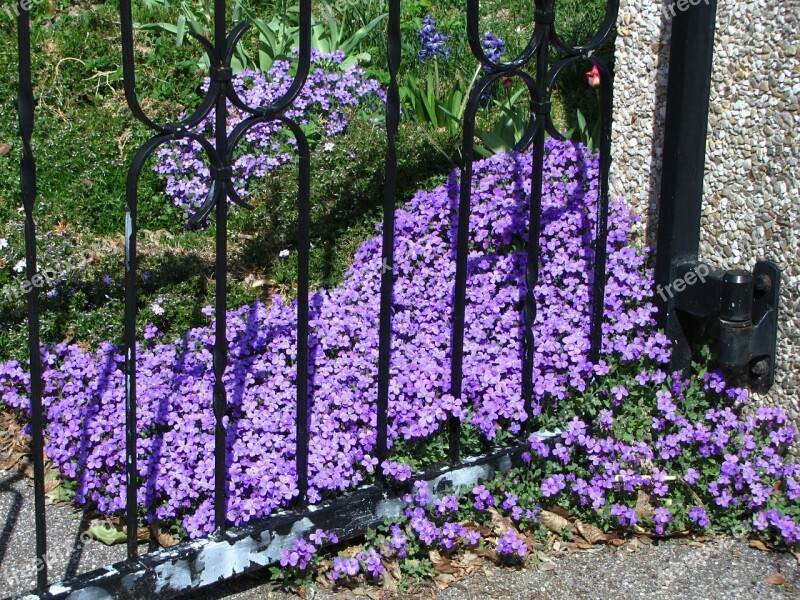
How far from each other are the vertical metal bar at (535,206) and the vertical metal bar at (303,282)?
717mm

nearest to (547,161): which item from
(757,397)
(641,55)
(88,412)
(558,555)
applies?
(641,55)

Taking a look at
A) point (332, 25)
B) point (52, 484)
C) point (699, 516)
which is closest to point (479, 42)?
point (699, 516)

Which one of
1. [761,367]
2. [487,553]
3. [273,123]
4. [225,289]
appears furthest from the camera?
[273,123]

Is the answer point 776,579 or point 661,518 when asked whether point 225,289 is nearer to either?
point 661,518

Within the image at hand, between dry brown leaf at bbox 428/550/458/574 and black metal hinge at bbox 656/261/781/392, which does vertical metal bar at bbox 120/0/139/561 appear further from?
black metal hinge at bbox 656/261/781/392

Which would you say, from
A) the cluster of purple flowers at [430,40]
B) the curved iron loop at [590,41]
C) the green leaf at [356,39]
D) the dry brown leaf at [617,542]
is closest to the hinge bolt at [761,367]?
the dry brown leaf at [617,542]

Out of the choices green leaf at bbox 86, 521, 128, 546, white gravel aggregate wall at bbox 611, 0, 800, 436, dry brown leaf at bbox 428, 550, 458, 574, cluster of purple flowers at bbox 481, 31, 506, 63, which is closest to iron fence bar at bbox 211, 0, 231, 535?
green leaf at bbox 86, 521, 128, 546

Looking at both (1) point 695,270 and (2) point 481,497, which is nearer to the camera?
(2) point 481,497

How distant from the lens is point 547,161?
3.96 meters

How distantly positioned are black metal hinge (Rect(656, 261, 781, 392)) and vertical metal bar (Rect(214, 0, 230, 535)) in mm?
1616

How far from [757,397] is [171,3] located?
436 centimetres

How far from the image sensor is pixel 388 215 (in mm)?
2770

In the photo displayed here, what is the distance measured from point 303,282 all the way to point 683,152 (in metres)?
1.42

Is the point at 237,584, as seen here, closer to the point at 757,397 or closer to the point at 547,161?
the point at 757,397
